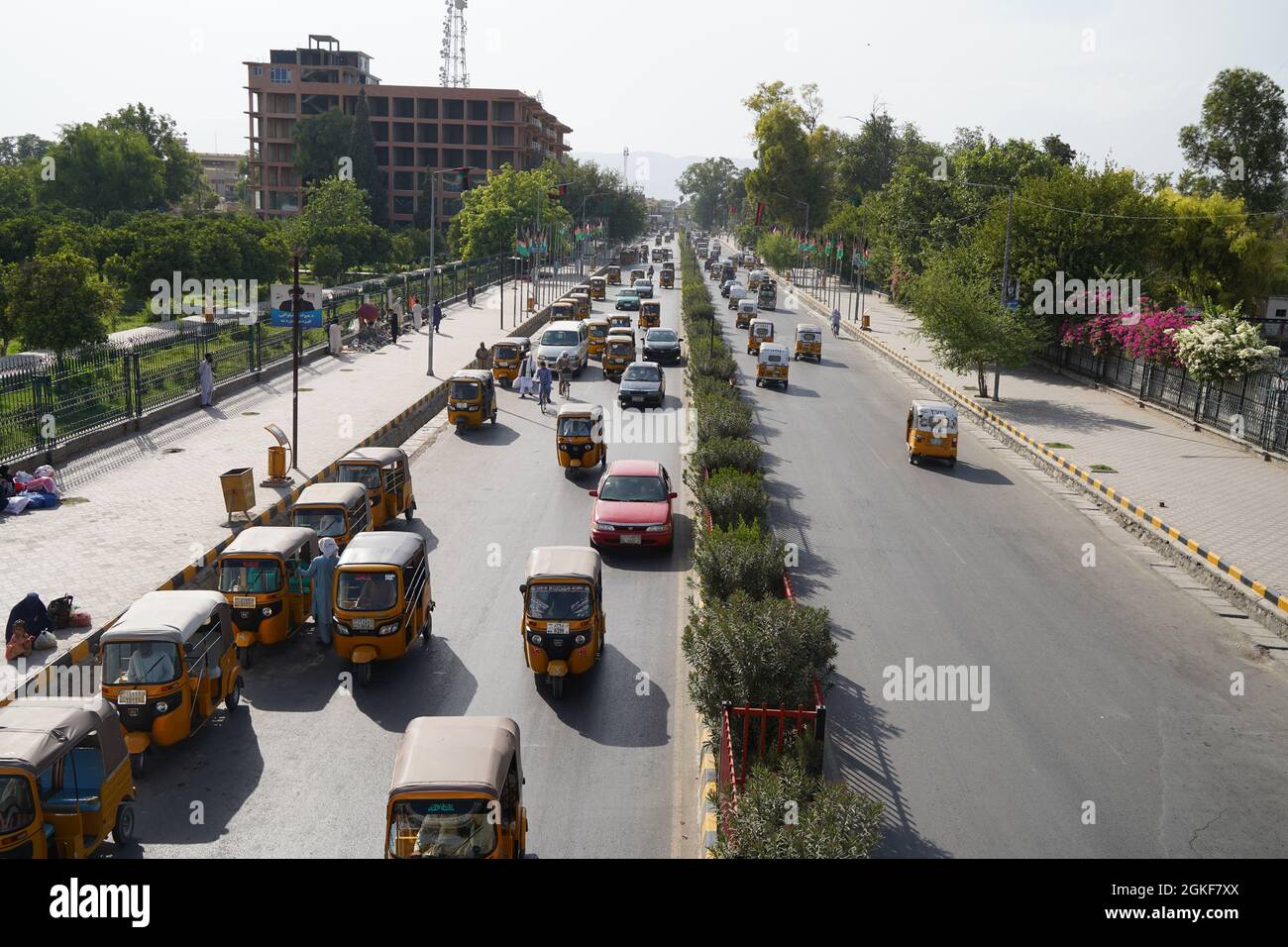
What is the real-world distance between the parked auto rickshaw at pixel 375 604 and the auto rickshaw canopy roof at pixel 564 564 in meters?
1.74

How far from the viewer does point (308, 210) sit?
66938 millimetres

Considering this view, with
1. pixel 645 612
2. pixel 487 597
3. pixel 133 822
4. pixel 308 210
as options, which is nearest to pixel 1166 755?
pixel 645 612

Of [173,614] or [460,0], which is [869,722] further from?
[460,0]

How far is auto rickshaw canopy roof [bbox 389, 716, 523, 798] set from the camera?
889cm

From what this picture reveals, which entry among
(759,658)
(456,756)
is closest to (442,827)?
(456,756)

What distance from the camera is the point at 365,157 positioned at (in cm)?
10194

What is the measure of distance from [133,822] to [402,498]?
1079 centimetres

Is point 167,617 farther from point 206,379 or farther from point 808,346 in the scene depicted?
point 808,346

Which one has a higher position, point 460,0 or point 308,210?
point 460,0

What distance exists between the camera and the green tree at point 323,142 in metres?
102

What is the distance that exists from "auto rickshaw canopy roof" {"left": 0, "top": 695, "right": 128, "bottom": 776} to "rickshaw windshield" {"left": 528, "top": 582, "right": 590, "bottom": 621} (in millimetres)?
5247

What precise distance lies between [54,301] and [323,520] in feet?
56.0

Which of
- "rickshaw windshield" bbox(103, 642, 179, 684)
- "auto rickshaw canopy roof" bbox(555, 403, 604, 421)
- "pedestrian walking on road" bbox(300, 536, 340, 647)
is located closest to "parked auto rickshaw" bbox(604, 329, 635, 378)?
"auto rickshaw canopy roof" bbox(555, 403, 604, 421)
